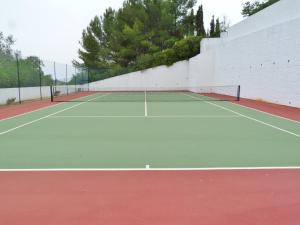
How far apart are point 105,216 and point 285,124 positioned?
8501 mm

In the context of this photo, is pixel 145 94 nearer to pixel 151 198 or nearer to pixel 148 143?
pixel 148 143

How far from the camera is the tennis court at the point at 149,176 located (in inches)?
152

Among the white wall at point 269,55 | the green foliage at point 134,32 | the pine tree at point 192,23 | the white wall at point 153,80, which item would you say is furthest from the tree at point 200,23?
the white wall at point 269,55

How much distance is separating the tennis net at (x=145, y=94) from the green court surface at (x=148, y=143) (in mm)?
10095

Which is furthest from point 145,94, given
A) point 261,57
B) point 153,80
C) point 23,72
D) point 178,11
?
point 178,11

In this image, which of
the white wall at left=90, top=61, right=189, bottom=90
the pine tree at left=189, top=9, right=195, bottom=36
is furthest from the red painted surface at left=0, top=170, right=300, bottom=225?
the pine tree at left=189, top=9, right=195, bottom=36

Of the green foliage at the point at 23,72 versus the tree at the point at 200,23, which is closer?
the green foliage at the point at 23,72

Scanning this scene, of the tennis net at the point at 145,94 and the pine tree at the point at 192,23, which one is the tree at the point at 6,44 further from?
the pine tree at the point at 192,23

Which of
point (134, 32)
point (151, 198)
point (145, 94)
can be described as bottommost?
point (145, 94)

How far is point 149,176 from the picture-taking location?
522cm

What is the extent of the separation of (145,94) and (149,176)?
967 inches

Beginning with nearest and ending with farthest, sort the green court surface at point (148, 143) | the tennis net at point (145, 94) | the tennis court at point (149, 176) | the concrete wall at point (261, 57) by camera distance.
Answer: the tennis court at point (149, 176) < the green court surface at point (148, 143) < the concrete wall at point (261, 57) < the tennis net at point (145, 94)

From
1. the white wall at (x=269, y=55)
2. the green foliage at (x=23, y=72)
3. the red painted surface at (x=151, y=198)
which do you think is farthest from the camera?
the green foliage at (x=23, y=72)

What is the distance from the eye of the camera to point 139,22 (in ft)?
135
